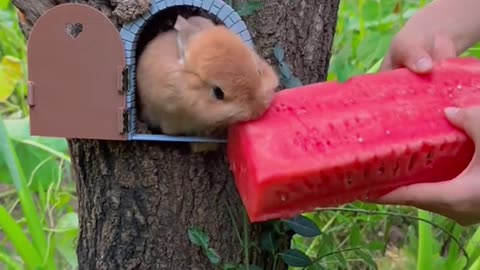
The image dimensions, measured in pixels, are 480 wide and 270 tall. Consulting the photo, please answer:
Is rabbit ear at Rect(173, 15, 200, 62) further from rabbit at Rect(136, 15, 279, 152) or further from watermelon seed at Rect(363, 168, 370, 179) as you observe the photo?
watermelon seed at Rect(363, 168, 370, 179)

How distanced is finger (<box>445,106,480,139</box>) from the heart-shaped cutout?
0.45m

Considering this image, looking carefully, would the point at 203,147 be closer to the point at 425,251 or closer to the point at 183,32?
the point at 183,32

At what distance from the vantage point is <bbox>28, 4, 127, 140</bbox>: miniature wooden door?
39.8 inches

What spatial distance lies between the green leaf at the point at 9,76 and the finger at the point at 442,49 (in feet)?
3.02

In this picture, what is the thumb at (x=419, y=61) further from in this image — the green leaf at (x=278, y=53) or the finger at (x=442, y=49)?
the green leaf at (x=278, y=53)

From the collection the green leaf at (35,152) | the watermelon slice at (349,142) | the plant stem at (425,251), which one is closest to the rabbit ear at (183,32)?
the watermelon slice at (349,142)

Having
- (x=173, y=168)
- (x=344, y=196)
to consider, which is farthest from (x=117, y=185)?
(x=344, y=196)

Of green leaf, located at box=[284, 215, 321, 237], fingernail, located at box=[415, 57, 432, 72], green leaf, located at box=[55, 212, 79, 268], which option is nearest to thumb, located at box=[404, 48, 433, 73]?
fingernail, located at box=[415, 57, 432, 72]

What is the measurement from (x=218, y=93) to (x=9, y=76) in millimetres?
997

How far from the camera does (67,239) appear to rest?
161 cm

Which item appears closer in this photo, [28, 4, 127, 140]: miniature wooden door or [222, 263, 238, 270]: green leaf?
[28, 4, 127, 140]: miniature wooden door

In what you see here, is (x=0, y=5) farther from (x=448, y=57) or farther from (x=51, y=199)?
(x=448, y=57)

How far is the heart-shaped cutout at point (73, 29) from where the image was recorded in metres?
1.02

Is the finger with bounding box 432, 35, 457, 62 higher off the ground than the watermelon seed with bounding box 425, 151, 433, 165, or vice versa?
the finger with bounding box 432, 35, 457, 62
